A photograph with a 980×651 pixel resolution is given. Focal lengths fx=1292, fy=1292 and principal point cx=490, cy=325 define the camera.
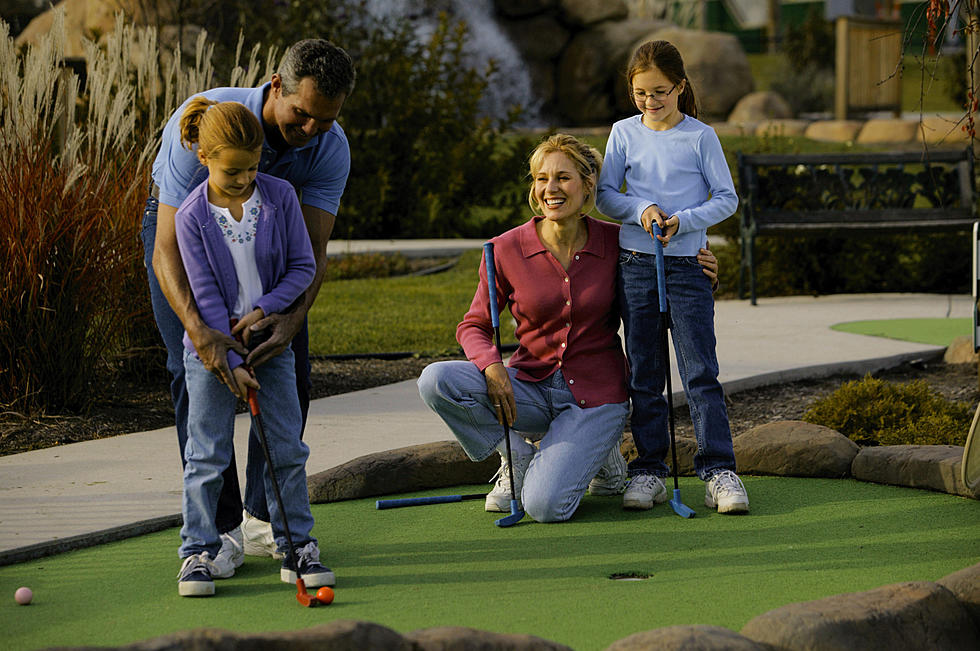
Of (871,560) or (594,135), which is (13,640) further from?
(594,135)

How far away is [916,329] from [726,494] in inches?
172

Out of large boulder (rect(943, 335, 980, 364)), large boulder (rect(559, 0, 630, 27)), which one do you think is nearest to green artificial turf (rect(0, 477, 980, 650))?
large boulder (rect(943, 335, 980, 364))

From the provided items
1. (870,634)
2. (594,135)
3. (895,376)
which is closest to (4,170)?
(870,634)

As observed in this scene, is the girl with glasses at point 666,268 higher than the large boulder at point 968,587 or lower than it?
higher

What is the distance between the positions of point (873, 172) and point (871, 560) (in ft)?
23.8

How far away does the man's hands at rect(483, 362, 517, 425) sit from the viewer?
415 centimetres

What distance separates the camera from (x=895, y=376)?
6.67m

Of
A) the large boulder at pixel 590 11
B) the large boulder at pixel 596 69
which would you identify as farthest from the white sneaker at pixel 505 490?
the large boulder at pixel 590 11

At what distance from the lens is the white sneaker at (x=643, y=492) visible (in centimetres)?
416

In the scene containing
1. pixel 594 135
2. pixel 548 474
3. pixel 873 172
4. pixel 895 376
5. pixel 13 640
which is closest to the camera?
pixel 13 640

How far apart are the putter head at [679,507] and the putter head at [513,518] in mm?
491

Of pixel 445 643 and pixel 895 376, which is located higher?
pixel 445 643

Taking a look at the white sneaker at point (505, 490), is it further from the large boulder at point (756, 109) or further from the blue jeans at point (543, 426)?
the large boulder at point (756, 109)

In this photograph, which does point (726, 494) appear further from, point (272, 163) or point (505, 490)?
point (272, 163)
